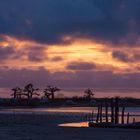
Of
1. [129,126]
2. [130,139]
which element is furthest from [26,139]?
[129,126]

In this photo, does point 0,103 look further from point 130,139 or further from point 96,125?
point 130,139

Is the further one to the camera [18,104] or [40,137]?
[18,104]

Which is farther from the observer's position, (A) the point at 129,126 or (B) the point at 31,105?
(B) the point at 31,105

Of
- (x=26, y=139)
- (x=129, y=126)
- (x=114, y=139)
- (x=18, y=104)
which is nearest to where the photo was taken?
(x=26, y=139)

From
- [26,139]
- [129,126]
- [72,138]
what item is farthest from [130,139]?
[129,126]

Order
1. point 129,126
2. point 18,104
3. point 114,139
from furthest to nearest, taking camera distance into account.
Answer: point 18,104, point 129,126, point 114,139

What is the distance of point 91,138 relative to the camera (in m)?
42.5

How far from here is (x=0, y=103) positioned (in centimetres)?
19925

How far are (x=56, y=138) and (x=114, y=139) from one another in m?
4.38

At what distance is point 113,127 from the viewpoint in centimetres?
5853

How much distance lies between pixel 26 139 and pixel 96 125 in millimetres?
21978

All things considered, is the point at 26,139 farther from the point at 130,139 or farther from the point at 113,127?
the point at 113,127

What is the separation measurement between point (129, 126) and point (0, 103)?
145221mm

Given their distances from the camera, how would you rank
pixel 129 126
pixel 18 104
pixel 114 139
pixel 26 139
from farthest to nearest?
pixel 18 104, pixel 129 126, pixel 114 139, pixel 26 139
